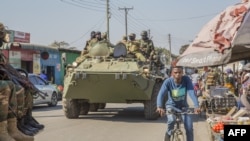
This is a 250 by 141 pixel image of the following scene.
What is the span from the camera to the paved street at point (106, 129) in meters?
9.97

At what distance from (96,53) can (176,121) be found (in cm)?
691

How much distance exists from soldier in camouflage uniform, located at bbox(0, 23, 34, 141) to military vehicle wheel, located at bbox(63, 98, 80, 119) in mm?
9277

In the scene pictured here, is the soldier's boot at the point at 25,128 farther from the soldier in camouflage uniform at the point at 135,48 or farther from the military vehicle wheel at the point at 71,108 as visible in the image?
the soldier in camouflage uniform at the point at 135,48

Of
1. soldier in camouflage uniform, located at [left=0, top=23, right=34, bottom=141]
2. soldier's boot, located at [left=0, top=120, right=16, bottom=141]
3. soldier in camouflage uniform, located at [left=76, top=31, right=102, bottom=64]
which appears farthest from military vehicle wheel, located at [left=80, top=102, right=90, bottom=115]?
soldier's boot, located at [left=0, top=120, right=16, bottom=141]

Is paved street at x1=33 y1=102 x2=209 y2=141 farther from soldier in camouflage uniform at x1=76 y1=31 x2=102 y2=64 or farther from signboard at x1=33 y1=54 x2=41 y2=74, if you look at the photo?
signboard at x1=33 y1=54 x2=41 y2=74

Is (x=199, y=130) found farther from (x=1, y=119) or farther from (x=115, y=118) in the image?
(x=1, y=119)

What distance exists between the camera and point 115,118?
14.0 m

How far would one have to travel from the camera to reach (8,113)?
3850mm

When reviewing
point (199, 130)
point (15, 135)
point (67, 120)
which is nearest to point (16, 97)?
point (15, 135)

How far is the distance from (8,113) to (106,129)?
7.55 meters

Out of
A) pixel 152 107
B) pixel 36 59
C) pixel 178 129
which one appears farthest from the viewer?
pixel 36 59

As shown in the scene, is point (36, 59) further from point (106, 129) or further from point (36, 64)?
point (106, 129)

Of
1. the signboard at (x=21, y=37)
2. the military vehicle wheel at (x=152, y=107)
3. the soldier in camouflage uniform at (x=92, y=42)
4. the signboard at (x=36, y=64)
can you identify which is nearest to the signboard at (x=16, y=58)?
the signboard at (x=36, y=64)

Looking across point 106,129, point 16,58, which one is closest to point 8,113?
point 106,129
